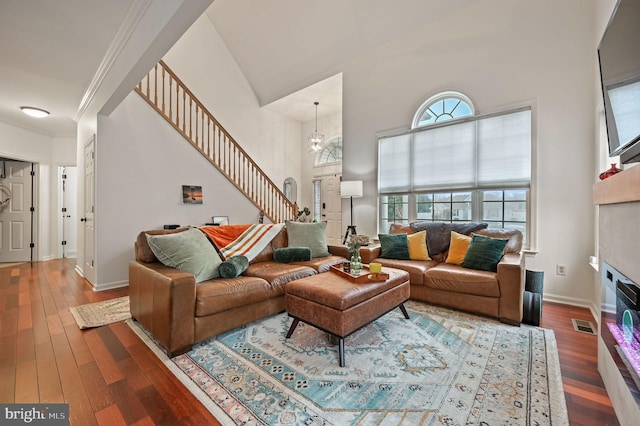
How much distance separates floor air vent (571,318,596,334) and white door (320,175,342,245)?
474 centimetres

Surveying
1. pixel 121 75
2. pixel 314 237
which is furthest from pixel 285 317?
pixel 121 75

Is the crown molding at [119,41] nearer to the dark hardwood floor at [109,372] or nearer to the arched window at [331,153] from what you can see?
the dark hardwood floor at [109,372]

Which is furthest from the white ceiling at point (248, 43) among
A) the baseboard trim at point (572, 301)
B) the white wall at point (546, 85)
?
the baseboard trim at point (572, 301)

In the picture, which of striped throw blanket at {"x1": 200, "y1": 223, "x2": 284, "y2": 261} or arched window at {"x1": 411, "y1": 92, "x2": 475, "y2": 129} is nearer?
striped throw blanket at {"x1": 200, "y1": 223, "x2": 284, "y2": 261}

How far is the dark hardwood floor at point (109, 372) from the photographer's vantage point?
1425 millimetres

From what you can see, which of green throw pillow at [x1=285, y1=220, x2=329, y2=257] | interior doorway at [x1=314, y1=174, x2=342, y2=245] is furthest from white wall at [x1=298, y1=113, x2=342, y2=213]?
green throw pillow at [x1=285, y1=220, x2=329, y2=257]

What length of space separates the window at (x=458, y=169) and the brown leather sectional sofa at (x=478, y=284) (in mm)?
587

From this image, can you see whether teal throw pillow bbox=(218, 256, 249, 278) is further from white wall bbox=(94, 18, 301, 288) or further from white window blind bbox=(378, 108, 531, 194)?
white window blind bbox=(378, 108, 531, 194)

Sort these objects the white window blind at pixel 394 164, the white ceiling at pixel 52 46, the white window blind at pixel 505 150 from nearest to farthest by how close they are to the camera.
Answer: the white ceiling at pixel 52 46 < the white window blind at pixel 505 150 < the white window blind at pixel 394 164

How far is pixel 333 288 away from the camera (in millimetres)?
2041

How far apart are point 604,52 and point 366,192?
3319 mm

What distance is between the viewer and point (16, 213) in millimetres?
5441

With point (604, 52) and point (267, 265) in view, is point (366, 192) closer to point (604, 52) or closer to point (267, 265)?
point (267, 265)
